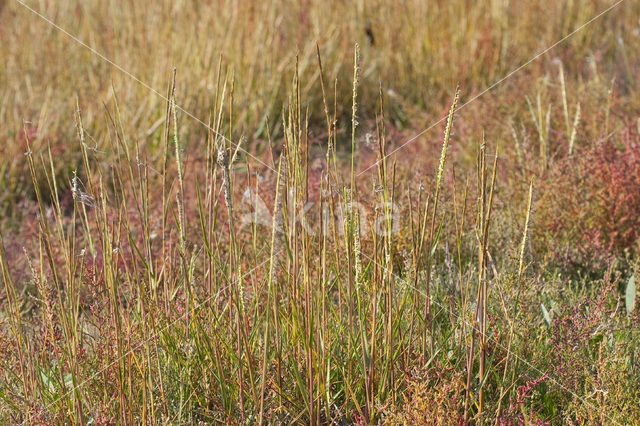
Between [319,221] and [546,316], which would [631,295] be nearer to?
[546,316]

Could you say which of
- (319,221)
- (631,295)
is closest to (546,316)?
(631,295)

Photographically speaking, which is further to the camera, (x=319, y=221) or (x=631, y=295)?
(x=631, y=295)

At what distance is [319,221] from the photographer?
1791 mm

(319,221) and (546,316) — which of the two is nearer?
(319,221)

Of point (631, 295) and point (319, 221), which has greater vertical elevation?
point (319, 221)

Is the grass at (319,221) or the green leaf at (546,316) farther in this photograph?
the green leaf at (546,316)

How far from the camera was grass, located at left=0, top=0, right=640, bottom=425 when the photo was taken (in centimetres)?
148

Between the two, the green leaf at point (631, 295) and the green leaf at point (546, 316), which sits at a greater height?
the green leaf at point (631, 295)

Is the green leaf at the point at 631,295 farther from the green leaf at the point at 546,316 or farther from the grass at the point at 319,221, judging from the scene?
the green leaf at the point at 546,316

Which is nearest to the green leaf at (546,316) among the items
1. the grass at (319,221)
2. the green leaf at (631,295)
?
the grass at (319,221)

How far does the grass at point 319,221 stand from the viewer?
148 cm

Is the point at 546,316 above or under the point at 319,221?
under

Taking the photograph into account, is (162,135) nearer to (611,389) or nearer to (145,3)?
(145,3)

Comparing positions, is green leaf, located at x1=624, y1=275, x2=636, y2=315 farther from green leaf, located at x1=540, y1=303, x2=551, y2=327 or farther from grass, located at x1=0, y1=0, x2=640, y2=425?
green leaf, located at x1=540, y1=303, x2=551, y2=327
